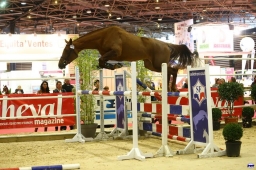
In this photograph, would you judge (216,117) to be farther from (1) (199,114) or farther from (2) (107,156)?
(2) (107,156)

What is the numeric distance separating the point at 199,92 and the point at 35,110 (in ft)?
12.8

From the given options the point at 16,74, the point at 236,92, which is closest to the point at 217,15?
the point at 16,74

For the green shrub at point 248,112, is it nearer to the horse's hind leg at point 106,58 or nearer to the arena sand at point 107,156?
the arena sand at point 107,156

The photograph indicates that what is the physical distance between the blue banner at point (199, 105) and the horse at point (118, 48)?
1.29 metres

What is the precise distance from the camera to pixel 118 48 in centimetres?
583

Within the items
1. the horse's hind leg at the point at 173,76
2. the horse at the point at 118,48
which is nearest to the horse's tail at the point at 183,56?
the horse at the point at 118,48

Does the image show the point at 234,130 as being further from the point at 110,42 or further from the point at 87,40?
the point at 87,40

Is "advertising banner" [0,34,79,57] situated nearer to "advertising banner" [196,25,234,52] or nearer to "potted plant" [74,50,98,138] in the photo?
"potted plant" [74,50,98,138]

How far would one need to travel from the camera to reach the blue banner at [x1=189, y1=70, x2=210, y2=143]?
15.9 feet

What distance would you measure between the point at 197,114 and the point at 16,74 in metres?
11.0

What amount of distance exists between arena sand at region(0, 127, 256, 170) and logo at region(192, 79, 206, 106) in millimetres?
729

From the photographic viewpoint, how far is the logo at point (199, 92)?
4.87 meters

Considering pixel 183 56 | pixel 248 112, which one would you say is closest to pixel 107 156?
pixel 183 56

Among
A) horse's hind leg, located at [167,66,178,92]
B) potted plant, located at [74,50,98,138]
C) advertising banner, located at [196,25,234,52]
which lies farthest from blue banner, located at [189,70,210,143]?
advertising banner, located at [196,25,234,52]
